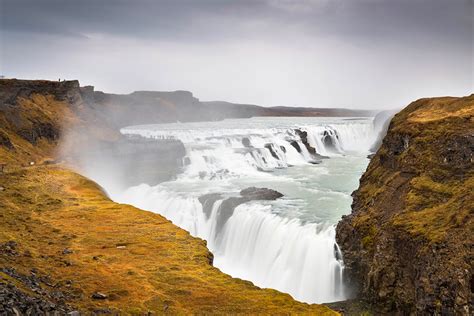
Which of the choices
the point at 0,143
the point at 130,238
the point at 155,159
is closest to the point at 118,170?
the point at 155,159

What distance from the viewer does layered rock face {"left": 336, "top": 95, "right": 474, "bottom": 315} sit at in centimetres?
1473

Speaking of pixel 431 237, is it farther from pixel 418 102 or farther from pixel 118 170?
pixel 118 170

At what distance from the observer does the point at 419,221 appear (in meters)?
17.2

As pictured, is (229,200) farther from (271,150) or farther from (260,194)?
(271,150)

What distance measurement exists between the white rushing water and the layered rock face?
1.86 metres

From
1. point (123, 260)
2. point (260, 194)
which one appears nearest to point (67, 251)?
point (123, 260)

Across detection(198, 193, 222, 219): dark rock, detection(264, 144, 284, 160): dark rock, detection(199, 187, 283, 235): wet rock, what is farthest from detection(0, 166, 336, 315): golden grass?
detection(264, 144, 284, 160): dark rock

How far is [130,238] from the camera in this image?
17516 mm

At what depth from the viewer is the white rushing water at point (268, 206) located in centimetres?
2141

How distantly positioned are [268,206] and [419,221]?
12.9 m

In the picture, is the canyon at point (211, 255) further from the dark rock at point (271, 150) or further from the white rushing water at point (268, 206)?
the dark rock at point (271, 150)

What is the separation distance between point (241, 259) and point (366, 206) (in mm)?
7811

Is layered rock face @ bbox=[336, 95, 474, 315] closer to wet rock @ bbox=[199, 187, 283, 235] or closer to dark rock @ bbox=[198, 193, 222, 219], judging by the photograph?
wet rock @ bbox=[199, 187, 283, 235]

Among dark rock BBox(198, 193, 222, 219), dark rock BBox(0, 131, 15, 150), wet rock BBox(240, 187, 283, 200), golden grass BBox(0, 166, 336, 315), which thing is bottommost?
dark rock BBox(198, 193, 222, 219)
